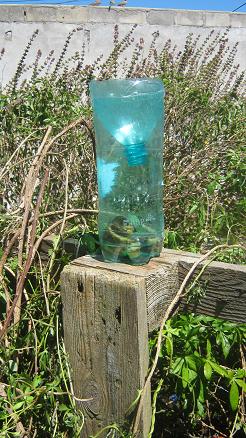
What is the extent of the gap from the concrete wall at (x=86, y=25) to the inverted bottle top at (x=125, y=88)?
5.86m

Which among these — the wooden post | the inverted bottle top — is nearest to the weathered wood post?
the wooden post

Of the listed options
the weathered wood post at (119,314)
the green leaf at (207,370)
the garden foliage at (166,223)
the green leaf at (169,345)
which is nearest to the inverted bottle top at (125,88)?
the garden foliage at (166,223)

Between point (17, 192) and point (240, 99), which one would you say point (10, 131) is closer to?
point (17, 192)

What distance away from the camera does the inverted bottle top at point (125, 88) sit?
69.9 inches

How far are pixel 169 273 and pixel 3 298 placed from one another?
0.71 m

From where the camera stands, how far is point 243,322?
1808 mm

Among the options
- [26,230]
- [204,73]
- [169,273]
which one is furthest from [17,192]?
[204,73]

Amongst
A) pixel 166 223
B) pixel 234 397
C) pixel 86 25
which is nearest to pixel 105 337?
pixel 234 397

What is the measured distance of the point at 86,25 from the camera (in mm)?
7855

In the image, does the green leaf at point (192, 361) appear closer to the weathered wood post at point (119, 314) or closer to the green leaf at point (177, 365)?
the green leaf at point (177, 365)

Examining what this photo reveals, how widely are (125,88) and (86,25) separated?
647 cm

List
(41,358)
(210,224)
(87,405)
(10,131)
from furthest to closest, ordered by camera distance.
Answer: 1. (10,131)
2. (210,224)
3. (41,358)
4. (87,405)

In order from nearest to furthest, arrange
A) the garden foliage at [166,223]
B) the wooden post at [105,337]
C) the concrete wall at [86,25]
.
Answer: the wooden post at [105,337] → the garden foliage at [166,223] → the concrete wall at [86,25]

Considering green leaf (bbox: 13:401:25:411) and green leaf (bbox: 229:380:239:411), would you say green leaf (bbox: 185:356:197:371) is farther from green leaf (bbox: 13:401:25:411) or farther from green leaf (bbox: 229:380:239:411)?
green leaf (bbox: 13:401:25:411)
